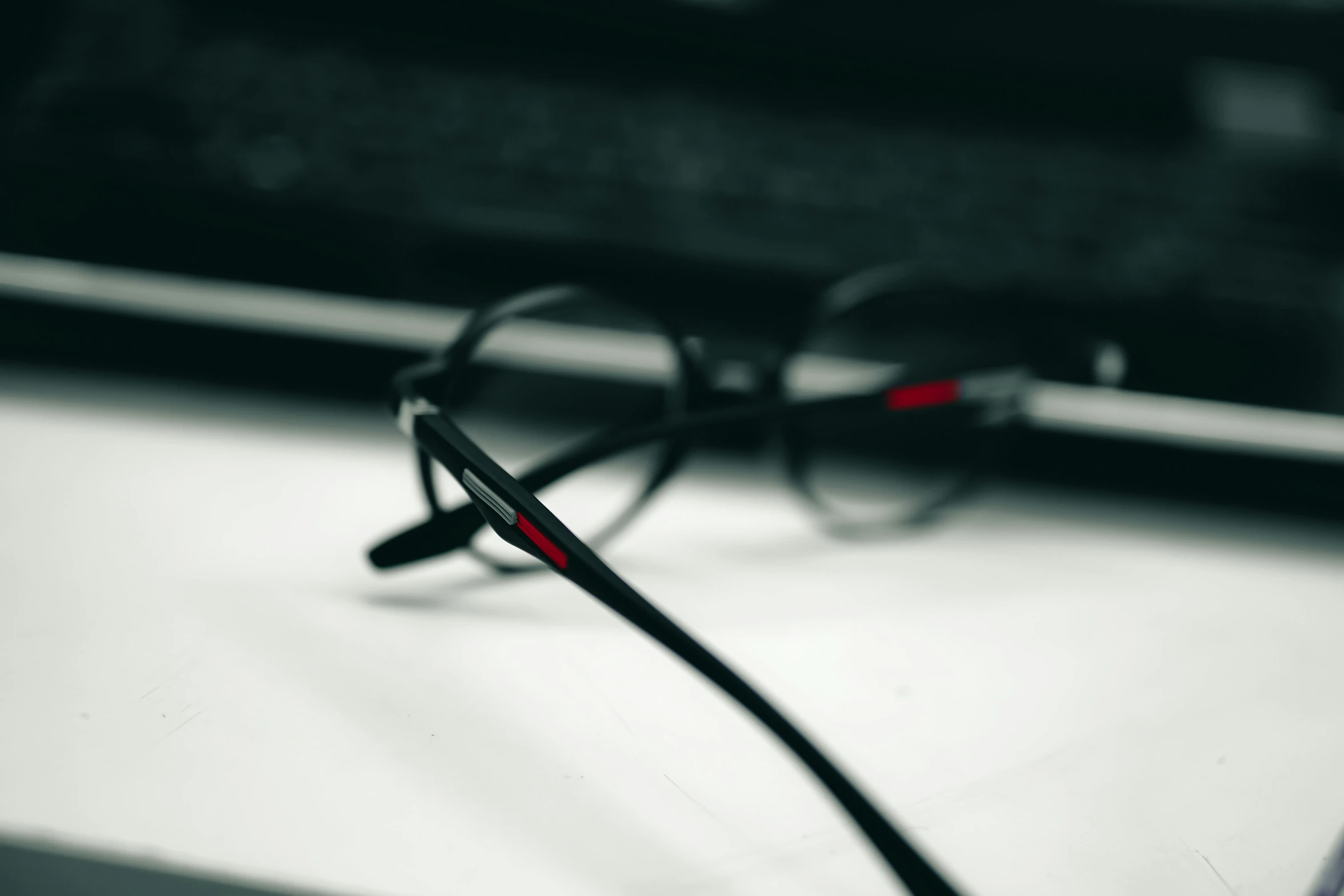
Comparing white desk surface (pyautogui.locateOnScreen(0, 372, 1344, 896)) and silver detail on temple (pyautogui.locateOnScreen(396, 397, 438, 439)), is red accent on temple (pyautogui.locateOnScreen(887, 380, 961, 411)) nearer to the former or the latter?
white desk surface (pyautogui.locateOnScreen(0, 372, 1344, 896))

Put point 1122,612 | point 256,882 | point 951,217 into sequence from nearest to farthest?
point 256,882 → point 1122,612 → point 951,217

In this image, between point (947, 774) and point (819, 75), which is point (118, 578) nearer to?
point (947, 774)

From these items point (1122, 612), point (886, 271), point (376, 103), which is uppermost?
point (376, 103)

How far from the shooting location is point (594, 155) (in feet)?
1.28

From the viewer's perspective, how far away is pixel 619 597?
0.62 ft

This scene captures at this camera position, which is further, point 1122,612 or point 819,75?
point 819,75

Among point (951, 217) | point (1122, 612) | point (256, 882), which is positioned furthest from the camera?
point (951, 217)

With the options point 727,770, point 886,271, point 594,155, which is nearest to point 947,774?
point 727,770

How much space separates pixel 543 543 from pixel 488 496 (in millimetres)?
23

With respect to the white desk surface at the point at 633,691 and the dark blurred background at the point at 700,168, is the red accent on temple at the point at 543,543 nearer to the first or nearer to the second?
the white desk surface at the point at 633,691

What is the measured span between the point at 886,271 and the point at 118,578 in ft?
0.94

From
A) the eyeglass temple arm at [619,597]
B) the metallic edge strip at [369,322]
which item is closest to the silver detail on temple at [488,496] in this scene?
the eyeglass temple arm at [619,597]

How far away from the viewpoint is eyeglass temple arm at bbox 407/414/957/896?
0.16m

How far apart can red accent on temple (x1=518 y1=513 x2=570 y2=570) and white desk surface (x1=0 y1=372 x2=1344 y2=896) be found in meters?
0.04
